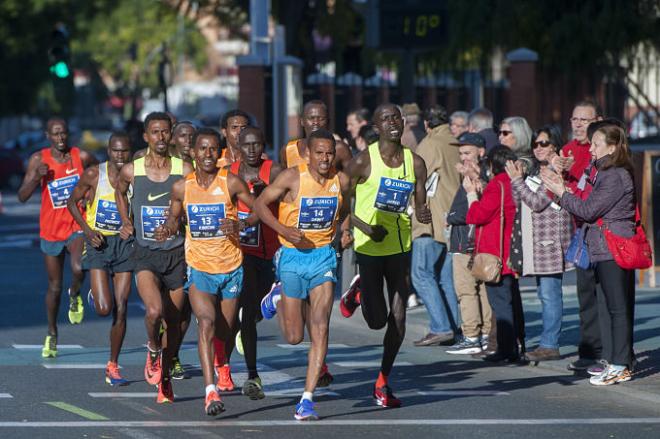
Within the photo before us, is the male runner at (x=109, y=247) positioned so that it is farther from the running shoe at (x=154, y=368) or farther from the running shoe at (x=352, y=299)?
the running shoe at (x=352, y=299)

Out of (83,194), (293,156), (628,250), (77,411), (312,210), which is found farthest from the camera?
(83,194)

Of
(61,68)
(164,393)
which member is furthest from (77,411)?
(61,68)

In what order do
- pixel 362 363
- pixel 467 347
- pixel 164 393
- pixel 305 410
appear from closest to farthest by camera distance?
pixel 305 410, pixel 164 393, pixel 362 363, pixel 467 347

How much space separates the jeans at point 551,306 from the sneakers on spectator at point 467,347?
0.83 meters

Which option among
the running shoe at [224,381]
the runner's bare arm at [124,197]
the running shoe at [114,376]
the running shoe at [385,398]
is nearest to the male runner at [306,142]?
Answer: the runner's bare arm at [124,197]

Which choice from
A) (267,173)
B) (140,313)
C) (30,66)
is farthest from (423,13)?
(30,66)

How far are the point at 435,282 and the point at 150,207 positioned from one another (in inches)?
149

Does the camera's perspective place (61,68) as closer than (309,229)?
No

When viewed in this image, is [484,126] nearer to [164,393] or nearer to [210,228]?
[210,228]

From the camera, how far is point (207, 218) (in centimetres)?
988

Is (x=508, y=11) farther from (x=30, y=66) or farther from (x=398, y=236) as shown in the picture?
→ (x=30, y=66)

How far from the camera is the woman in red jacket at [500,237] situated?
12141 mm

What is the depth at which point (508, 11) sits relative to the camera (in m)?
25.6

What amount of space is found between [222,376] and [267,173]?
56.5 inches
